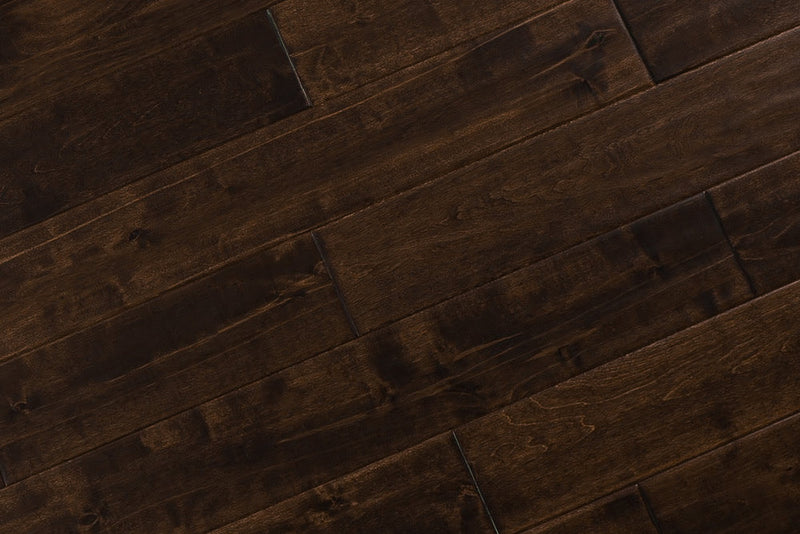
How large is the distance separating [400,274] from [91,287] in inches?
23.4

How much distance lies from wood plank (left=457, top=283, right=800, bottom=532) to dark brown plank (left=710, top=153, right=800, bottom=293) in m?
0.04

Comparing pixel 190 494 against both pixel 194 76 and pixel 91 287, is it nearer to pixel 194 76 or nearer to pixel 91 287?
pixel 91 287

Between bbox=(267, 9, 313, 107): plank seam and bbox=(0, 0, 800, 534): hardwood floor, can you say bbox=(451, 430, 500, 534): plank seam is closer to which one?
bbox=(0, 0, 800, 534): hardwood floor

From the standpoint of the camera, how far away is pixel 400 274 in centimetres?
127

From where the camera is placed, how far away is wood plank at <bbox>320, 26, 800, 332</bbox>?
1.25 m

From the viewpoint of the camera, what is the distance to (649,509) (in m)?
1.22

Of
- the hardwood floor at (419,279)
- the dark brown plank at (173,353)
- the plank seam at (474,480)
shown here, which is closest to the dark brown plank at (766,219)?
the hardwood floor at (419,279)

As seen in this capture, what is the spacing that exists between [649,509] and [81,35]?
1.40m

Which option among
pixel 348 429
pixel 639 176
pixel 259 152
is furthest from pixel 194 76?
pixel 639 176

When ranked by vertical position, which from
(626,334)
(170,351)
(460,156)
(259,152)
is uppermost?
(259,152)

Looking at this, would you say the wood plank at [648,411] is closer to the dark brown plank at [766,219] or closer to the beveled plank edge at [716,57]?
the dark brown plank at [766,219]

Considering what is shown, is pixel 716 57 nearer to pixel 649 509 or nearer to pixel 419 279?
pixel 419 279

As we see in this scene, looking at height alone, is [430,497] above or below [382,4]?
below

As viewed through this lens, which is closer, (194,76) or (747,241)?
(747,241)
